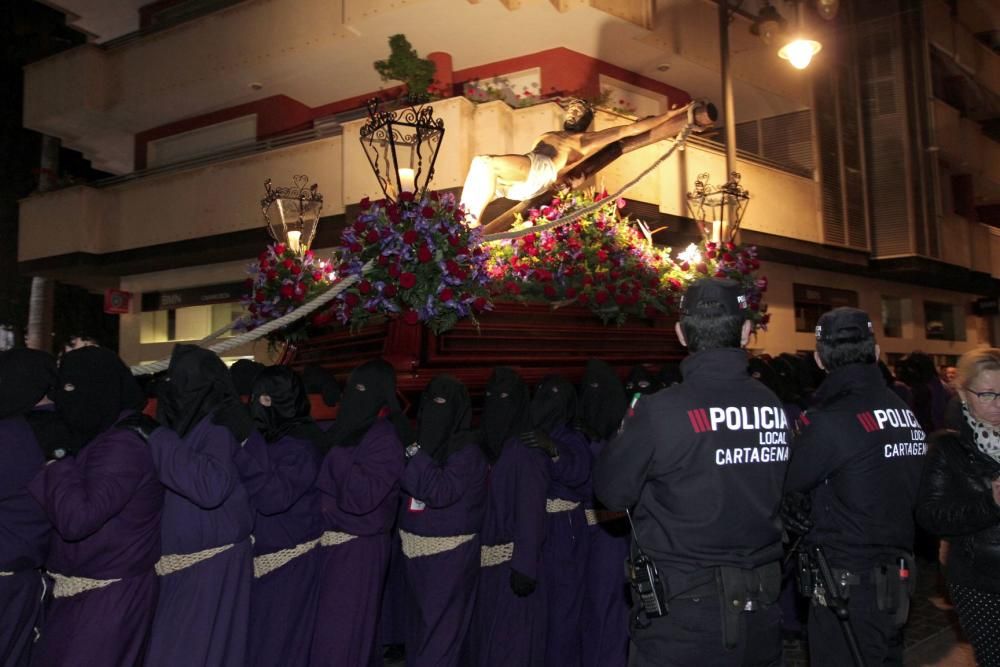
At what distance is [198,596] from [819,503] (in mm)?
2482

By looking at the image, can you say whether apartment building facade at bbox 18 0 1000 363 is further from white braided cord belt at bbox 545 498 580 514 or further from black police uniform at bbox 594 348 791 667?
black police uniform at bbox 594 348 791 667

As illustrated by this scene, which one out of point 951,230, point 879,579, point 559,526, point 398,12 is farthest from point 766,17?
point 951,230

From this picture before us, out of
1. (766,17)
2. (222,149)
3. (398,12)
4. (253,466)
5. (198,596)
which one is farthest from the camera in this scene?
(222,149)

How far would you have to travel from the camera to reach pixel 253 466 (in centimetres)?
351

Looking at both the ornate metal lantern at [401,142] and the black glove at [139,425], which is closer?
the black glove at [139,425]

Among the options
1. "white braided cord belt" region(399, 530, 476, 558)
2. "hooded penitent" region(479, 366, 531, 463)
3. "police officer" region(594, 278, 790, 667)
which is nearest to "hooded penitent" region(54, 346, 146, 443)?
"white braided cord belt" region(399, 530, 476, 558)

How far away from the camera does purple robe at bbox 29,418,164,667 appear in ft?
9.42

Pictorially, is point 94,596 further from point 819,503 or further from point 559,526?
point 819,503

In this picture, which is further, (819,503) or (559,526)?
(559,526)

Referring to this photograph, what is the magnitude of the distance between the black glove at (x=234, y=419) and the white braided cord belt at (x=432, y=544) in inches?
43.2

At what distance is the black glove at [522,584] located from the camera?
4.02 meters

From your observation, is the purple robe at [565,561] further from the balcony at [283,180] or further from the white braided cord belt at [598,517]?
Result: the balcony at [283,180]

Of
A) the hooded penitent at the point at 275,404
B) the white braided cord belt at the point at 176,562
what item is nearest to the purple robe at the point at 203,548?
the white braided cord belt at the point at 176,562

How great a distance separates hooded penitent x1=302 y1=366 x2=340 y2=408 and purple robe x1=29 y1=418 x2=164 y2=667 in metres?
1.54
